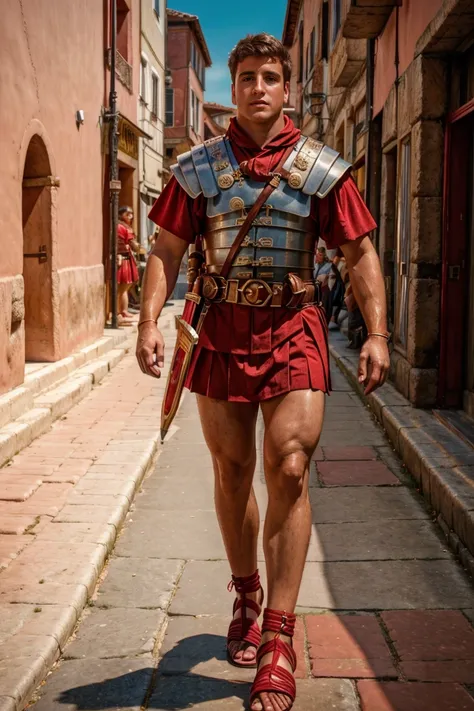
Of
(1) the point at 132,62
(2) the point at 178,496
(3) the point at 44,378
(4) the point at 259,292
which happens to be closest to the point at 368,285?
(4) the point at 259,292

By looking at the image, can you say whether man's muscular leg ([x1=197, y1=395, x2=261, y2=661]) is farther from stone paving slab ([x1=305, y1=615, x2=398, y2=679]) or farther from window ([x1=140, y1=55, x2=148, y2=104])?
window ([x1=140, y1=55, x2=148, y2=104])

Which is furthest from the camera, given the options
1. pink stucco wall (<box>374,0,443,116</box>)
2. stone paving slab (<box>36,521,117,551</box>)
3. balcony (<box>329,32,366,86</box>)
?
balcony (<box>329,32,366,86</box>)

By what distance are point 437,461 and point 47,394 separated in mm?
3880

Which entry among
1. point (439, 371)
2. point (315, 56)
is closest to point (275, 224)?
point (439, 371)

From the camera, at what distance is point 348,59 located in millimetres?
12664

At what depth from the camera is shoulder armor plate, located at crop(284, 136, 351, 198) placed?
3.15 meters

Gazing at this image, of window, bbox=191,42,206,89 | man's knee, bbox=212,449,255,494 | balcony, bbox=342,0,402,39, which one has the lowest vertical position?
man's knee, bbox=212,449,255,494

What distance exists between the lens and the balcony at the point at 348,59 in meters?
12.2

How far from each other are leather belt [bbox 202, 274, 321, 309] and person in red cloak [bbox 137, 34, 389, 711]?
3cm

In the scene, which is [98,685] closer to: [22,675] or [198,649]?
[22,675]

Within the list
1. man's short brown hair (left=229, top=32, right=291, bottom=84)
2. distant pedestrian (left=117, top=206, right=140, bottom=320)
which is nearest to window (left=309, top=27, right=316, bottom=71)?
distant pedestrian (left=117, top=206, right=140, bottom=320)

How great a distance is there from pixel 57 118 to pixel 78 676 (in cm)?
734

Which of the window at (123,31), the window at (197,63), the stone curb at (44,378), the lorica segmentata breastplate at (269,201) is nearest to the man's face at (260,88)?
the lorica segmentata breastplate at (269,201)

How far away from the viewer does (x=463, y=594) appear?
3926mm
